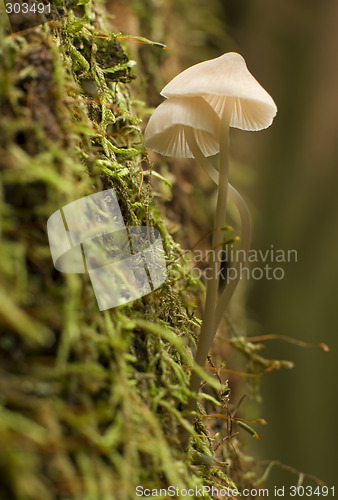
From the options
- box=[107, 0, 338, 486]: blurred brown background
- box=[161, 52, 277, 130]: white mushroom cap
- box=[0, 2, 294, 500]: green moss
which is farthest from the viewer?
box=[107, 0, 338, 486]: blurred brown background

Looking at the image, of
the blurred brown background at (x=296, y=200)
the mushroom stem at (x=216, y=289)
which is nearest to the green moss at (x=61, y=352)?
the mushroom stem at (x=216, y=289)

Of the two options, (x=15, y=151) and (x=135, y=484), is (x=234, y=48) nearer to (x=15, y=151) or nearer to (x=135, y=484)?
(x=15, y=151)

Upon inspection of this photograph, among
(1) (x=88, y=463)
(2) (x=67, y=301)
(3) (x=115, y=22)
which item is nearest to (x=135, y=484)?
(1) (x=88, y=463)

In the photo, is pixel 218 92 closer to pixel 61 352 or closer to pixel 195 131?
pixel 195 131

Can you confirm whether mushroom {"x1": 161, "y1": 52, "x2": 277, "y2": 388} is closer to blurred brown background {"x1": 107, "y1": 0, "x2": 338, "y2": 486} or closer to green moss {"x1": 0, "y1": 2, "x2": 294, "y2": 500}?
green moss {"x1": 0, "y1": 2, "x2": 294, "y2": 500}

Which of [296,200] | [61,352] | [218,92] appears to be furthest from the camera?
[296,200]

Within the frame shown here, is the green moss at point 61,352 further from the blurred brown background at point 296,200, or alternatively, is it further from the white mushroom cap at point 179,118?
the blurred brown background at point 296,200

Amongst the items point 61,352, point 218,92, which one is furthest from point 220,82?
point 61,352

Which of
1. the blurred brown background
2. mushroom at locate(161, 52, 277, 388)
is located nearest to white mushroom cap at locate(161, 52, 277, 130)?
mushroom at locate(161, 52, 277, 388)
